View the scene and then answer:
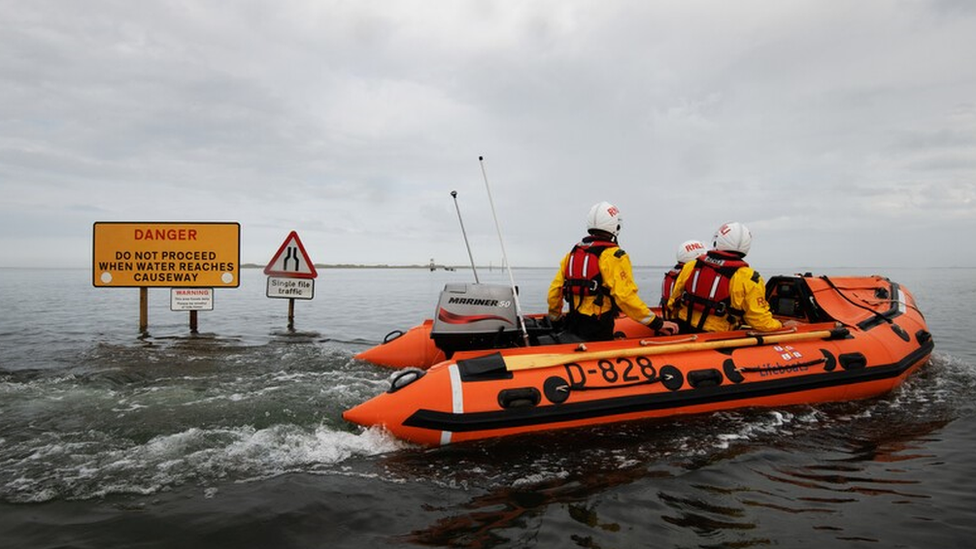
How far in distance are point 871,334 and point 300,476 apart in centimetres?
620

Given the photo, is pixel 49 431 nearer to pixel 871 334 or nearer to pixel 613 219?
pixel 613 219

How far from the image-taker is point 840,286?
761cm

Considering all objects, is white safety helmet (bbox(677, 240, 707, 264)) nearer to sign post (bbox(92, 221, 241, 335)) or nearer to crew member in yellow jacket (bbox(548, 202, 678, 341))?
crew member in yellow jacket (bbox(548, 202, 678, 341))

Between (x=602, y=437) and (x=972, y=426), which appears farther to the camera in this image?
(x=972, y=426)

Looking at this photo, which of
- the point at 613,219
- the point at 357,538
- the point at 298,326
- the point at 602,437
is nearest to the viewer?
the point at 357,538

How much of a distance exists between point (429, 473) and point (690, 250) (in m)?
5.69

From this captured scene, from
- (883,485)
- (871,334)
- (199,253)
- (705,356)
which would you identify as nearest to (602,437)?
(705,356)

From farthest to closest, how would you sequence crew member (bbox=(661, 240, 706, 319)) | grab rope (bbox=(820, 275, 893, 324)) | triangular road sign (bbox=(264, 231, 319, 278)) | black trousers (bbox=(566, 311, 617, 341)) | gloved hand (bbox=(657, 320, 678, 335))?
1. triangular road sign (bbox=(264, 231, 319, 278))
2. crew member (bbox=(661, 240, 706, 319))
3. grab rope (bbox=(820, 275, 893, 324))
4. gloved hand (bbox=(657, 320, 678, 335))
5. black trousers (bbox=(566, 311, 617, 341))

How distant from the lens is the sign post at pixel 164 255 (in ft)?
29.9

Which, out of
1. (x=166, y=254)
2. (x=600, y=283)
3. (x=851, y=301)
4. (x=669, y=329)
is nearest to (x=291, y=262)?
(x=166, y=254)

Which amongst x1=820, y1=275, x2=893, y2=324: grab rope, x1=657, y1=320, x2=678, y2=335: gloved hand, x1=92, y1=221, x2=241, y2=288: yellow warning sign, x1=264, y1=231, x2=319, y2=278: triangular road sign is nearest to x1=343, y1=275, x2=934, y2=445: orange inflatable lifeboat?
x1=820, y1=275, x2=893, y2=324: grab rope

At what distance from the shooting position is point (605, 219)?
209 inches

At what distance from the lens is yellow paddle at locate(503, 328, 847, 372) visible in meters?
4.64

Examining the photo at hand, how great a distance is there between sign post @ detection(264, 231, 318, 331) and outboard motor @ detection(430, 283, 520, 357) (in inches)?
204
